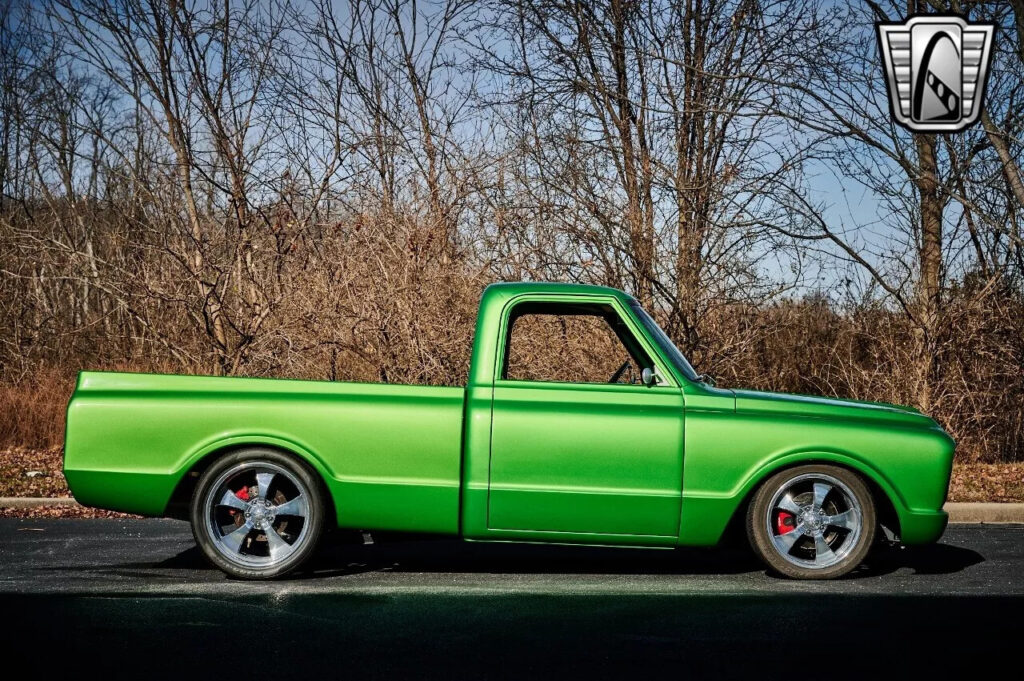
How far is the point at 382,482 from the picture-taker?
6.52 meters

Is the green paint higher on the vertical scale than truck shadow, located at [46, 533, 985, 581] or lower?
higher

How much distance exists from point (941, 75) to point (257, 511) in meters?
11.3

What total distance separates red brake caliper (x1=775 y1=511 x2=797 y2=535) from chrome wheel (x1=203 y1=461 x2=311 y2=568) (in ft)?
9.38

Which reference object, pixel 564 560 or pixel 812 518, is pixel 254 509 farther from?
pixel 812 518

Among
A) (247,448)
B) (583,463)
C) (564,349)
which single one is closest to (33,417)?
(564,349)

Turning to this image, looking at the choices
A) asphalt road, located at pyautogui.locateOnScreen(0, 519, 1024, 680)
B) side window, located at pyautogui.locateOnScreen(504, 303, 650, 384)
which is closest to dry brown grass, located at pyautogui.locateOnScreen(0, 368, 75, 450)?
side window, located at pyautogui.locateOnScreen(504, 303, 650, 384)

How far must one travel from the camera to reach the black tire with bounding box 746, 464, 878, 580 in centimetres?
660

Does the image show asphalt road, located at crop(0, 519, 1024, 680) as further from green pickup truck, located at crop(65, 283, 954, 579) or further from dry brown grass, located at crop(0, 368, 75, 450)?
dry brown grass, located at crop(0, 368, 75, 450)

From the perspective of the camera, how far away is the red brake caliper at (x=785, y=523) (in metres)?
6.64

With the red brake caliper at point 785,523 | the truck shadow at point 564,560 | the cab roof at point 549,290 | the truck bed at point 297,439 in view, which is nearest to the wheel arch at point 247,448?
the truck bed at point 297,439

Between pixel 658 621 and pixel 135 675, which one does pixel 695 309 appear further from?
pixel 135 675

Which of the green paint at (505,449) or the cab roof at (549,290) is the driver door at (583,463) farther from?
the cab roof at (549,290)

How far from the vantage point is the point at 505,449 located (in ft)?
21.2

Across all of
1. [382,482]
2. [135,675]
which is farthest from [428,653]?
[382,482]
